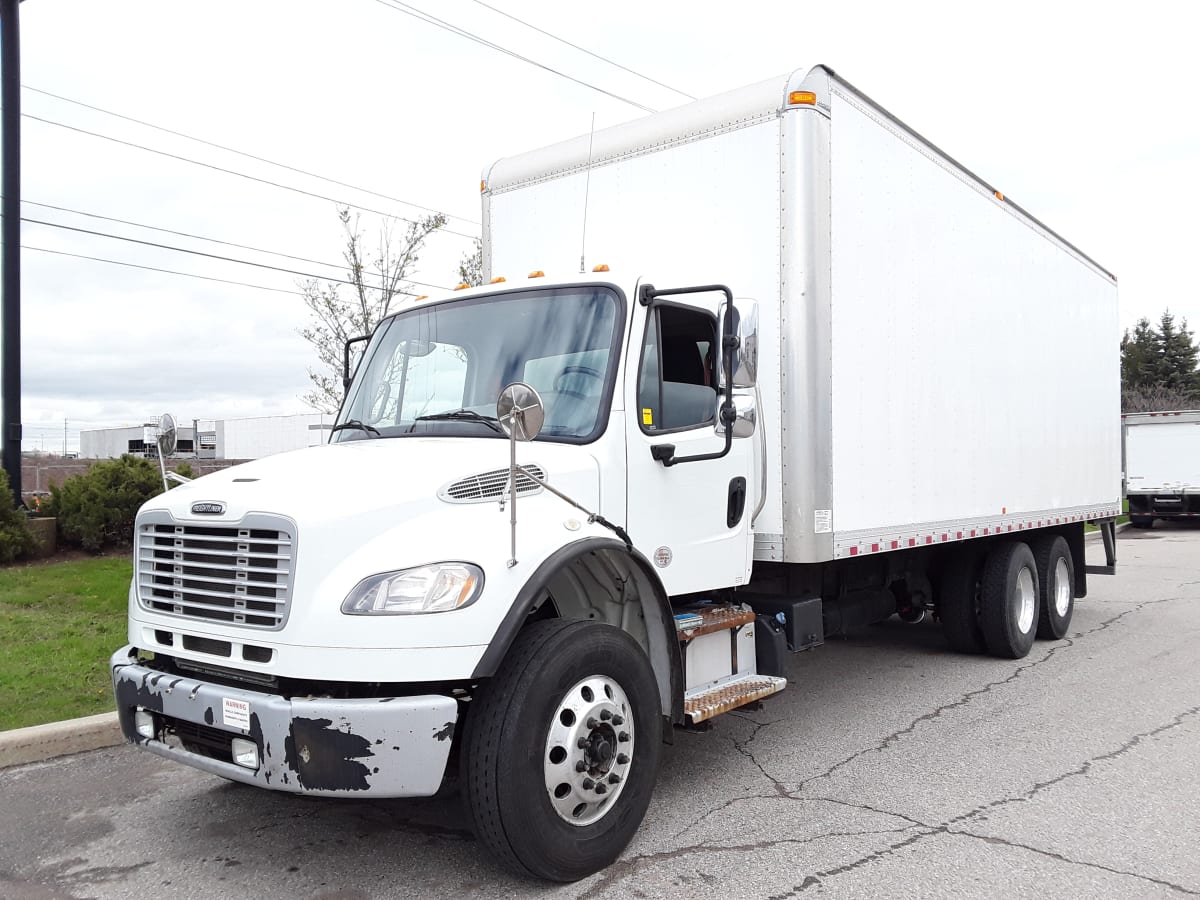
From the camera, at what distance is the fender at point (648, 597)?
381 centimetres

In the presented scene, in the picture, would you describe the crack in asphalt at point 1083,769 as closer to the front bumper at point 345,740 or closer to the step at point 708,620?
the step at point 708,620

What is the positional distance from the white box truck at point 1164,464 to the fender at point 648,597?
2370 centimetres

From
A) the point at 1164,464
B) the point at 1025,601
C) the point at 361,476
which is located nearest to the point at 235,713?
the point at 361,476

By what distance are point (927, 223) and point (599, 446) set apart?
3.64 meters

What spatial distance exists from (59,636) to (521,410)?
5.89 metres

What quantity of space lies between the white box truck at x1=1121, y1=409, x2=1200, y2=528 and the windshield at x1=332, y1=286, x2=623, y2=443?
78.0 feet

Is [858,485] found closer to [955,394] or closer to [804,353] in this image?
[804,353]

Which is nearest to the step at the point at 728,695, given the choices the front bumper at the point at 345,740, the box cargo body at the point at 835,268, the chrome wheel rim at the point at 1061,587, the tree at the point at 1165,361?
the box cargo body at the point at 835,268

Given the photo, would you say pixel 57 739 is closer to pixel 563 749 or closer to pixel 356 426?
pixel 356 426

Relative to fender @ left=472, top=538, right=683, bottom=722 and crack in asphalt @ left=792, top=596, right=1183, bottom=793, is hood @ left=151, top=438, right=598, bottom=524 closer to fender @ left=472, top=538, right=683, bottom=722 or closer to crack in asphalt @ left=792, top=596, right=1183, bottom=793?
fender @ left=472, top=538, right=683, bottom=722

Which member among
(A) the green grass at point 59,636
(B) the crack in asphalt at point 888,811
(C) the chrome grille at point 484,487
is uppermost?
(C) the chrome grille at point 484,487

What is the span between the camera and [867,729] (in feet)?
20.2

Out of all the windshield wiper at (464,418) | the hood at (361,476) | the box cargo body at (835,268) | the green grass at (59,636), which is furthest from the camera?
the green grass at (59,636)

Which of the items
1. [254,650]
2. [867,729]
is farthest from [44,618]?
[867,729]
